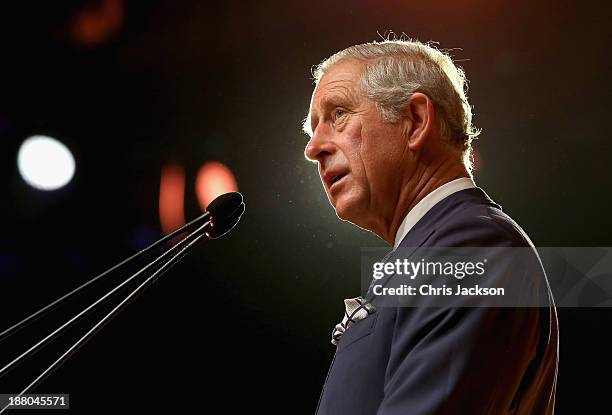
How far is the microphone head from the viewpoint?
1.12 metres

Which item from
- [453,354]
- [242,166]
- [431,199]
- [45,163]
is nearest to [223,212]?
[431,199]

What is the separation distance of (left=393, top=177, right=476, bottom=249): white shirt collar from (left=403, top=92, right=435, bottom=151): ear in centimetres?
11

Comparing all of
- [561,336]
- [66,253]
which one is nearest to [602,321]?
[561,336]

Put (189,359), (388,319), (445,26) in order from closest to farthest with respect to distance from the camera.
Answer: (388,319)
(445,26)
(189,359)

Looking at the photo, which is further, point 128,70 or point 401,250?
point 128,70

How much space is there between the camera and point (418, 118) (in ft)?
4.11

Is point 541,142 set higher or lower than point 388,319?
higher

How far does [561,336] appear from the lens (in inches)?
102

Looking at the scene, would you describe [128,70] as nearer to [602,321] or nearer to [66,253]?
[66,253]

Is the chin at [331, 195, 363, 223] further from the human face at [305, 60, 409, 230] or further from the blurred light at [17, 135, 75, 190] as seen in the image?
the blurred light at [17, 135, 75, 190]

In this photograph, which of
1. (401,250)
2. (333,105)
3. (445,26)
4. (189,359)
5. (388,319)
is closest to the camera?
(388,319)

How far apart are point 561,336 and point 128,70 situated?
2117 mm

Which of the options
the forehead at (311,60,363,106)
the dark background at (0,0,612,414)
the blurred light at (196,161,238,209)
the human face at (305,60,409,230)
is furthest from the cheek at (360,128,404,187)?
the blurred light at (196,161,238,209)

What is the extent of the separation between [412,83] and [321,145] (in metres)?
0.22
